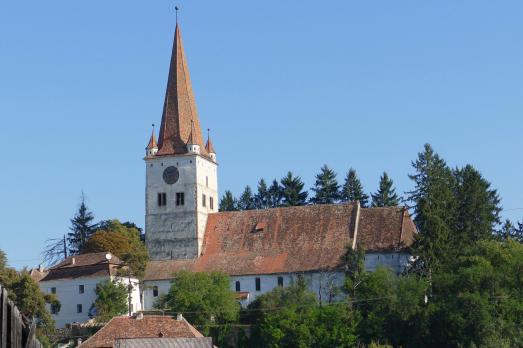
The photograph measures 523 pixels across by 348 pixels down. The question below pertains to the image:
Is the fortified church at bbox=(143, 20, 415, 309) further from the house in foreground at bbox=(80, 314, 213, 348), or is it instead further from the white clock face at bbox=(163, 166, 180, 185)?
the house in foreground at bbox=(80, 314, 213, 348)

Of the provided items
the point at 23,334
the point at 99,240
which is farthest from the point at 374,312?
the point at 23,334

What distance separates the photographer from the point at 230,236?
89500 mm

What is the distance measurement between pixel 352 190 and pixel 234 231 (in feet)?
67.1

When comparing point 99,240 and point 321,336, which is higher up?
point 99,240

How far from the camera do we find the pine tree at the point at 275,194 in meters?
110

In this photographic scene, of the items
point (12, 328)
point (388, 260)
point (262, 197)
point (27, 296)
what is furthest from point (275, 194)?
point (12, 328)

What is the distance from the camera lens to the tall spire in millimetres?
94000

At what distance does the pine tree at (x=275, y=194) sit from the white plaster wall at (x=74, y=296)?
27482 mm

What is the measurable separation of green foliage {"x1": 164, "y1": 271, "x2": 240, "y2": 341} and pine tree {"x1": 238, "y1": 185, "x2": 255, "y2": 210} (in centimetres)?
3581

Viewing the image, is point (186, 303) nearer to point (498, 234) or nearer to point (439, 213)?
point (439, 213)

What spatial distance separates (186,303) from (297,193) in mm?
33174

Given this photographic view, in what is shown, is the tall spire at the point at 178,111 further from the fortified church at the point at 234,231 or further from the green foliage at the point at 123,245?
the green foliage at the point at 123,245

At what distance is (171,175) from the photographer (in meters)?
92.1

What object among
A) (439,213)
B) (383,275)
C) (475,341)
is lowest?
(475,341)
